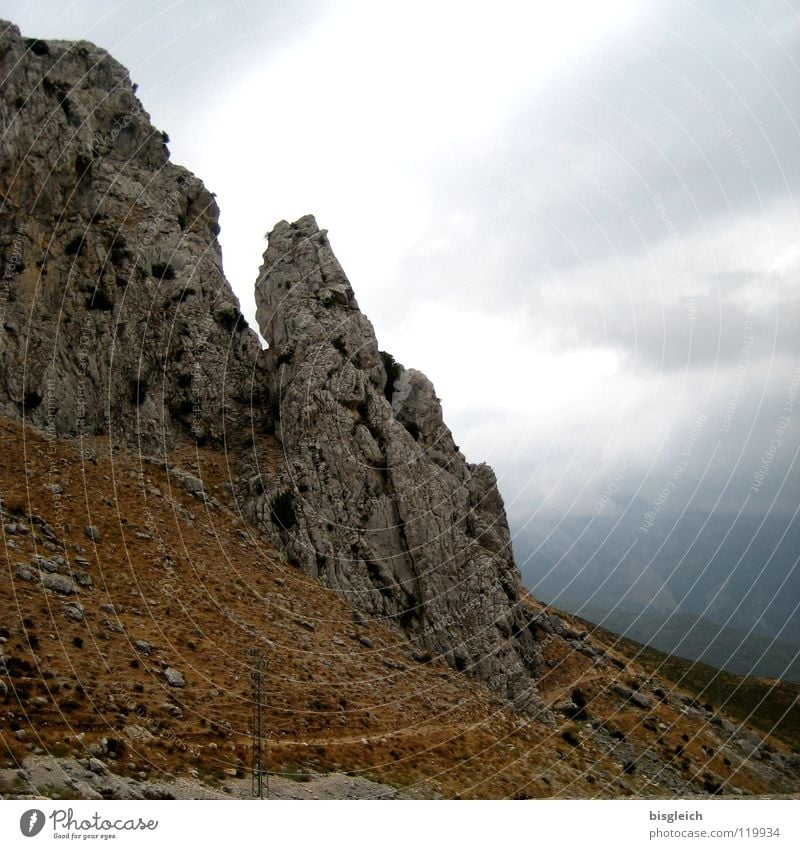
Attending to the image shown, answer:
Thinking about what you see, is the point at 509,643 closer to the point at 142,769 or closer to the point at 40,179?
the point at 142,769

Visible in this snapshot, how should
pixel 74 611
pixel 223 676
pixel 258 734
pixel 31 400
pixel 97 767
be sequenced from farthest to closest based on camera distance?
pixel 31 400 → pixel 223 676 → pixel 74 611 → pixel 258 734 → pixel 97 767

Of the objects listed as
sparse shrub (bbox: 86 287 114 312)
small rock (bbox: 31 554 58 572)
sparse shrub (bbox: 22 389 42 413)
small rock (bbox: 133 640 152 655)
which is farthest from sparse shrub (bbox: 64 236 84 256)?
small rock (bbox: 133 640 152 655)

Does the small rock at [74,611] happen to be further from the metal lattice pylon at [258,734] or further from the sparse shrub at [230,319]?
the sparse shrub at [230,319]

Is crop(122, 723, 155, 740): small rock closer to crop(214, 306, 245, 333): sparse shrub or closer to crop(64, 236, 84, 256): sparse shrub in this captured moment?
crop(214, 306, 245, 333): sparse shrub

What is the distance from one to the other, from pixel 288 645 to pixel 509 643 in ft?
63.4

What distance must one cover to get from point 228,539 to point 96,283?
27868mm

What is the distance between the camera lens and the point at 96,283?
57.2 metres

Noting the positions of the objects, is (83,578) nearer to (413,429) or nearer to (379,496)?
(379,496)

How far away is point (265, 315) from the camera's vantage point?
6322 centimetres

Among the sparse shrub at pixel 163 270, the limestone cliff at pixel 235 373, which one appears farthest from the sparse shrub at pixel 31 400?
the sparse shrub at pixel 163 270

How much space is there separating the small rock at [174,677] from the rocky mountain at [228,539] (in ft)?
1.19

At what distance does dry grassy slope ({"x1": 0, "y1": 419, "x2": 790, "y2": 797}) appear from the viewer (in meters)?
26.1

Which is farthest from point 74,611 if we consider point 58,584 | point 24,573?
point 24,573

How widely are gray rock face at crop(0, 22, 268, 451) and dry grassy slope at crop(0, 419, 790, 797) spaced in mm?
4951
